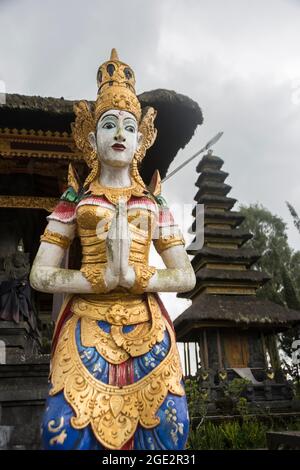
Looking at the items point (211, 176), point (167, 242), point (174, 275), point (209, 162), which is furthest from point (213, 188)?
point (174, 275)

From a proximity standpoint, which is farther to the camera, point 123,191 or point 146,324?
point 123,191

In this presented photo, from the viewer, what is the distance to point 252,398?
12.8m

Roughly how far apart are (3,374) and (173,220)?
3.10 metres

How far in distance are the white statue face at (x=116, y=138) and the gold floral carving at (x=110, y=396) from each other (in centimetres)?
121

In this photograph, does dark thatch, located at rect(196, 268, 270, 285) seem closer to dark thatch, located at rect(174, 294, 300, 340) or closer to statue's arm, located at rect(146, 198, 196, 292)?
dark thatch, located at rect(174, 294, 300, 340)

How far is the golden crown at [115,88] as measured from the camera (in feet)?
9.55

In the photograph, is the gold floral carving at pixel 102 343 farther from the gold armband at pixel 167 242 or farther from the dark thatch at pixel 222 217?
the dark thatch at pixel 222 217

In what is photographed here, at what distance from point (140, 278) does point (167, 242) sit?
464mm

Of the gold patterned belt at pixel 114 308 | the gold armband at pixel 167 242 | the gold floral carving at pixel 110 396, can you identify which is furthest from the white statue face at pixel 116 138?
the gold floral carving at pixel 110 396

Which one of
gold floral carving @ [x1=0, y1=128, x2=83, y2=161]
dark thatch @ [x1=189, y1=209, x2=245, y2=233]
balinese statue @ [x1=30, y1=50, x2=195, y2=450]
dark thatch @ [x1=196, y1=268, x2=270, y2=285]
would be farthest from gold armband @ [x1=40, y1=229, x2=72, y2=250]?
dark thatch @ [x1=189, y1=209, x2=245, y2=233]

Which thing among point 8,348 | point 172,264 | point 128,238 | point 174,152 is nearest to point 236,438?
point 8,348

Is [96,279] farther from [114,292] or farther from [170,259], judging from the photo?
[170,259]

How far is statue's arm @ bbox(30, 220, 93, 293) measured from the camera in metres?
2.54

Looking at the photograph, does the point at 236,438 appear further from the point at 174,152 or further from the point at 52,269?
the point at 52,269
